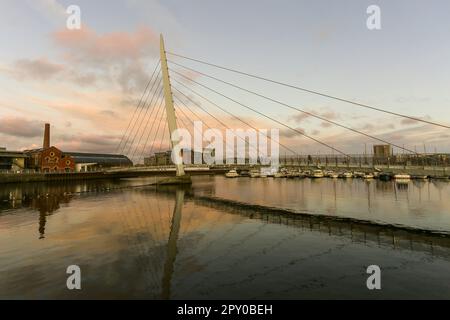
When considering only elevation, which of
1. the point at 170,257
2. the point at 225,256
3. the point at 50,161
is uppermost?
the point at 50,161

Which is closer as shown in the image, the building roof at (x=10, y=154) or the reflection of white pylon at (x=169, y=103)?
the reflection of white pylon at (x=169, y=103)

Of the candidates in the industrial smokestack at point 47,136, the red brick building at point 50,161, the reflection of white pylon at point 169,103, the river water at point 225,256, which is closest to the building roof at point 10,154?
the red brick building at point 50,161

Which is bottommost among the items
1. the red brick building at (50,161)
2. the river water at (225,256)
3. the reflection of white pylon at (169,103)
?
the river water at (225,256)

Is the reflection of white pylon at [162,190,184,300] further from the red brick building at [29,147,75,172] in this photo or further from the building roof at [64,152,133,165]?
the building roof at [64,152,133,165]

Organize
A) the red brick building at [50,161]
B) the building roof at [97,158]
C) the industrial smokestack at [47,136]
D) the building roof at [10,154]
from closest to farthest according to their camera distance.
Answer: the red brick building at [50,161] < the building roof at [10,154] < the industrial smokestack at [47,136] < the building roof at [97,158]

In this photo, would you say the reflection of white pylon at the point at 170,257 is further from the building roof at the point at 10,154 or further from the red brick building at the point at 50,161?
the building roof at the point at 10,154

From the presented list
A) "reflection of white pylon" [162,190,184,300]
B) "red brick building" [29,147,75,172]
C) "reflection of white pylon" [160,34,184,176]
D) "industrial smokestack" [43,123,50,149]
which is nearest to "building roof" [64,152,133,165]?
"industrial smokestack" [43,123,50,149]

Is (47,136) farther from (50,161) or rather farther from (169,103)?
(169,103)

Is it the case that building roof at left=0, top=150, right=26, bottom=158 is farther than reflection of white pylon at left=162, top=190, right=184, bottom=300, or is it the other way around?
building roof at left=0, top=150, right=26, bottom=158

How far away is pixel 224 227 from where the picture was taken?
23.6 metres

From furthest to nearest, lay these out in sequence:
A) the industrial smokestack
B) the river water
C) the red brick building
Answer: the industrial smokestack < the red brick building < the river water

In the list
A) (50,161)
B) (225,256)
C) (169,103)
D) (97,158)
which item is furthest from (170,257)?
(97,158)

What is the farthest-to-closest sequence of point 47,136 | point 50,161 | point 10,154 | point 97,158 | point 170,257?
1. point 97,158
2. point 47,136
3. point 10,154
4. point 50,161
5. point 170,257

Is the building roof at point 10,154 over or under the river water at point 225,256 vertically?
over
